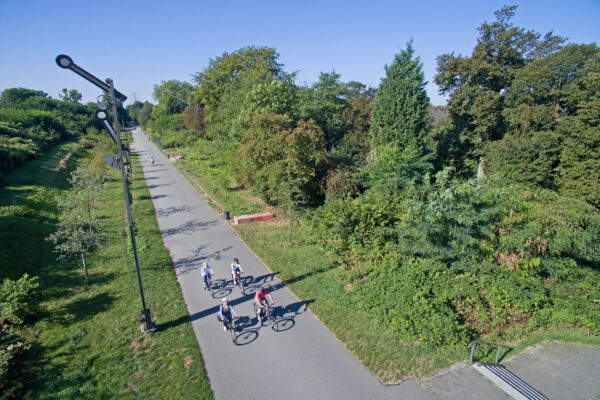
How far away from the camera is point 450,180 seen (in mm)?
19266

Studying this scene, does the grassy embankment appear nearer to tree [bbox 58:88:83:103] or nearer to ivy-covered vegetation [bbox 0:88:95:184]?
ivy-covered vegetation [bbox 0:88:95:184]

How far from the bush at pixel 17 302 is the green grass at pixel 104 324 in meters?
0.40

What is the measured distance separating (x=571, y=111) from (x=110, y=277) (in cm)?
3319

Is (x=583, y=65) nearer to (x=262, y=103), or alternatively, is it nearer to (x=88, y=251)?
(x=262, y=103)

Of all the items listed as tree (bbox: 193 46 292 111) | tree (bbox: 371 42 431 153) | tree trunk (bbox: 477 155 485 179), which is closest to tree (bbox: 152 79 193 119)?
tree (bbox: 193 46 292 111)

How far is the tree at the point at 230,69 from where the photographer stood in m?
33.2

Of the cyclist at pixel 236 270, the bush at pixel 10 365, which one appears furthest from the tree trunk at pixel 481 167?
the bush at pixel 10 365

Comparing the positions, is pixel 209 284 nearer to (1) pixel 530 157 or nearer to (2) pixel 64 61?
(2) pixel 64 61

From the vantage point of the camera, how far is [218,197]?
2267 cm

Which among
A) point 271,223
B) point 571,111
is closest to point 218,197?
point 271,223

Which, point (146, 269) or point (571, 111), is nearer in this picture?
point (146, 269)

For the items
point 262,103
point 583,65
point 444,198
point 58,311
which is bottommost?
point 58,311

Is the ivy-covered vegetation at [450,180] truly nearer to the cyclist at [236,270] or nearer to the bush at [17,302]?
the cyclist at [236,270]

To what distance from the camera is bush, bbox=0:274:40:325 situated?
342 inches
